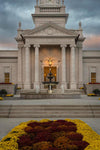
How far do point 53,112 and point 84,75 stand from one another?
2854cm

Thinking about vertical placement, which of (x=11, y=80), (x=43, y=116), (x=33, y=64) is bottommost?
(x=43, y=116)

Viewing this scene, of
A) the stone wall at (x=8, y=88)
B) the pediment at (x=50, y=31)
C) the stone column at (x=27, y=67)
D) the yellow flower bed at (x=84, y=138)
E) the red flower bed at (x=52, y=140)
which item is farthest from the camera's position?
the stone column at (x=27, y=67)

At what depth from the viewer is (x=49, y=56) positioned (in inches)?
1500

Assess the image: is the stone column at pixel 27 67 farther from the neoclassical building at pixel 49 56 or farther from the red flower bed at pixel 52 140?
the red flower bed at pixel 52 140

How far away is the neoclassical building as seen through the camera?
35.4 metres

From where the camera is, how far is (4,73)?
41094 mm

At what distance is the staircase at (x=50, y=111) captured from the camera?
42.7 ft

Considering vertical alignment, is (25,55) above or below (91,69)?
above

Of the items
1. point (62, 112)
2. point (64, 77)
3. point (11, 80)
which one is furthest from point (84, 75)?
point (62, 112)

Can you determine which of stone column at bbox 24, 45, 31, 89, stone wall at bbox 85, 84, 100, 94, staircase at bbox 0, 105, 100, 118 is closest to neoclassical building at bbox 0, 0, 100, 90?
stone column at bbox 24, 45, 31, 89

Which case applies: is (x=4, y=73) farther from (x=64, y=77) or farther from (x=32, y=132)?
(x=32, y=132)

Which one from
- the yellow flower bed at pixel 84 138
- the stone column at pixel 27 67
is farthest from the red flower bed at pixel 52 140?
A: the stone column at pixel 27 67

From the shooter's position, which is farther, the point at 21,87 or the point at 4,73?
the point at 4,73

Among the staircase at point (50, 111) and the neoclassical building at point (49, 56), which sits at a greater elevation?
the neoclassical building at point (49, 56)
